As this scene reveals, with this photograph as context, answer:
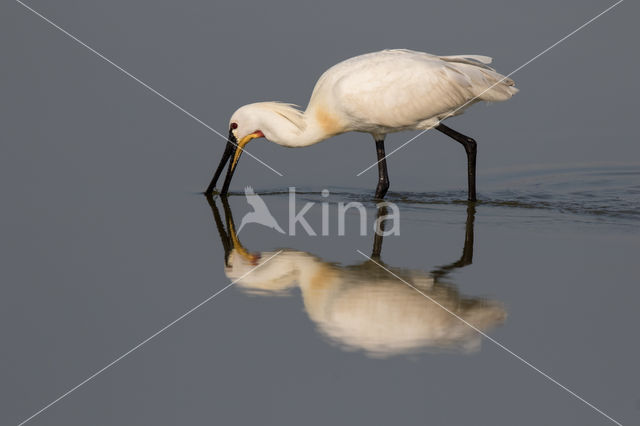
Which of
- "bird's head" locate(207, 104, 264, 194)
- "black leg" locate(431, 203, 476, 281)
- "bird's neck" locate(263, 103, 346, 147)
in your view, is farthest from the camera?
"bird's head" locate(207, 104, 264, 194)

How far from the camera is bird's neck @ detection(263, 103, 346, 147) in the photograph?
12633 millimetres

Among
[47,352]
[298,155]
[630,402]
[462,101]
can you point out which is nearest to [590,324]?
[630,402]

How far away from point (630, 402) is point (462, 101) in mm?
6333

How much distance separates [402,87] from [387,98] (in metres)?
0.22

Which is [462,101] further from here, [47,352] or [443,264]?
[47,352]

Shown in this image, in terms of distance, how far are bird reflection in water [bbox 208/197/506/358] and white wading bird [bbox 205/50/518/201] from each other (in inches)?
98.7

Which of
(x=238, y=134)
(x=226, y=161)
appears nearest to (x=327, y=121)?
(x=238, y=134)

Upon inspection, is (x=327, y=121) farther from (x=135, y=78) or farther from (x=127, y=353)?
(x=127, y=353)

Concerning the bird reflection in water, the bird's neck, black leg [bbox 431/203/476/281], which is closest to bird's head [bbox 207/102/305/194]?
the bird's neck

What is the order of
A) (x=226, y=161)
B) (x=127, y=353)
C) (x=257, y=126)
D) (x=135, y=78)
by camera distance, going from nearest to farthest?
(x=127, y=353)
(x=257, y=126)
(x=226, y=161)
(x=135, y=78)

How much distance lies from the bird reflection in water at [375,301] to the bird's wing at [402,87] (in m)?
2.50

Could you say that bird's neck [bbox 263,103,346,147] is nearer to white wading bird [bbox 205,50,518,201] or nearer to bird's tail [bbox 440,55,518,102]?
white wading bird [bbox 205,50,518,201]

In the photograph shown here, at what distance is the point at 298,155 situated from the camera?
1492 centimetres

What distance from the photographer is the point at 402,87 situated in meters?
12.2
